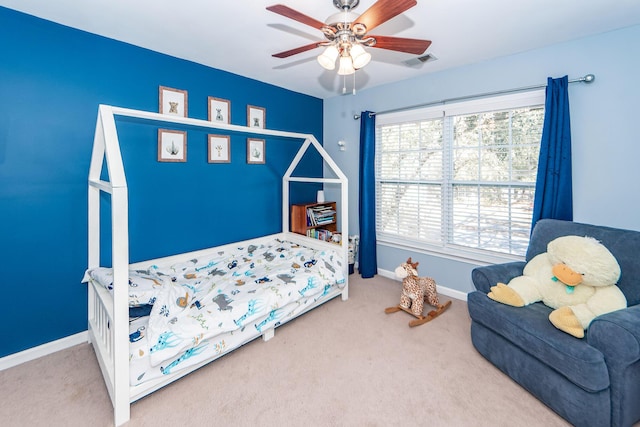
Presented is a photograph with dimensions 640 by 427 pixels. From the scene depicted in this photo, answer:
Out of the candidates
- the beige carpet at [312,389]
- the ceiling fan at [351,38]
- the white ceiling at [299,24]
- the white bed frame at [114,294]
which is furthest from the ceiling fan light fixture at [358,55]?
the beige carpet at [312,389]

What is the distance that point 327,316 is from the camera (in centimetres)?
283

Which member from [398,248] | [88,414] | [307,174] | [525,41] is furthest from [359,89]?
[88,414]

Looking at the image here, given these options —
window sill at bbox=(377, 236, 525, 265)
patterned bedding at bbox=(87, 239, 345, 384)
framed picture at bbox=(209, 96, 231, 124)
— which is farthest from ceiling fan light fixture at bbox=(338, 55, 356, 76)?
window sill at bbox=(377, 236, 525, 265)

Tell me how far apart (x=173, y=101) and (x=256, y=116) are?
0.93 meters

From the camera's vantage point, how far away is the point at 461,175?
3.17 m

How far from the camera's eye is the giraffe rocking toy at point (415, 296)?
2.76m

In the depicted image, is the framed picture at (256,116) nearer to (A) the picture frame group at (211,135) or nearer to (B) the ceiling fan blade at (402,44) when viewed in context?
(A) the picture frame group at (211,135)

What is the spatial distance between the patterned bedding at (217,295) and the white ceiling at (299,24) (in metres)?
1.80

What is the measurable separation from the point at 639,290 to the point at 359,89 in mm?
3205

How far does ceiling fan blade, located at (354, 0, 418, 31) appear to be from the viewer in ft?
4.31

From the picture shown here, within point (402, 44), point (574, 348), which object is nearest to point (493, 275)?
point (574, 348)

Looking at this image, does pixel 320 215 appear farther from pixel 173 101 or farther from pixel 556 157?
pixel 556 157

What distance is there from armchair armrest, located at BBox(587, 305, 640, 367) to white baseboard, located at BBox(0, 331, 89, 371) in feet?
11.3

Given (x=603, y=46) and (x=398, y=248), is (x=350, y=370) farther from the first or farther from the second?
(x=603, y=46)
